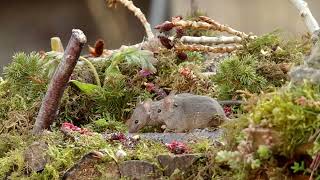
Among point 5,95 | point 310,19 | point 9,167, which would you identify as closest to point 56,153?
point 9,167

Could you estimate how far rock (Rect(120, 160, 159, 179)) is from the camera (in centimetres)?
→ 118

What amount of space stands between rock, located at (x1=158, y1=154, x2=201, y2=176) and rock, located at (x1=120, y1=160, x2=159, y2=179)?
0.06ft

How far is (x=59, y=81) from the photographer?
1.50 m

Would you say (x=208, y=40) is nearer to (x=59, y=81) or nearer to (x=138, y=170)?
(x=59, y=81)

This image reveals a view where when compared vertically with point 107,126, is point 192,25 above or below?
above

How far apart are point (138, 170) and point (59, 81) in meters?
0.39

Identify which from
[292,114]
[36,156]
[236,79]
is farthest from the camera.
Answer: [236,79]

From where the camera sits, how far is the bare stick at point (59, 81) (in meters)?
1.45

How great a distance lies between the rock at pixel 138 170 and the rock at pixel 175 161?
2cm

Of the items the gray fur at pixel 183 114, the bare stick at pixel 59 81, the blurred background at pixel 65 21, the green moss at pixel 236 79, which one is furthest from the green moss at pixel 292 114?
the blurred background at pixel 65 21

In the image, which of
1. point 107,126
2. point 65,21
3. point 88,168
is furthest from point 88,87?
point 65,21

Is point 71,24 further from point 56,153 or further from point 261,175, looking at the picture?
point 261,175


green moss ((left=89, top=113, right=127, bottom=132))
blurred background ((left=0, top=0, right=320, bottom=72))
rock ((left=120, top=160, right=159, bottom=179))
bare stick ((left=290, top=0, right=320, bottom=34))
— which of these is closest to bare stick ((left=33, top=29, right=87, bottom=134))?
green moss ((left=89, top=113, right=127, bottom=132))

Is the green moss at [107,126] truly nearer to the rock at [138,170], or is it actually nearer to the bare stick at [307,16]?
the rock at [138,170]
